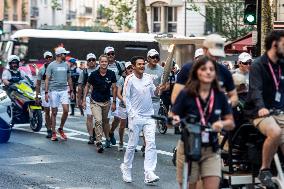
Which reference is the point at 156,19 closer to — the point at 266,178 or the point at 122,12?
the point at 122,12

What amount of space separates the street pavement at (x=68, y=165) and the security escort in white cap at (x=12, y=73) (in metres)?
1.36

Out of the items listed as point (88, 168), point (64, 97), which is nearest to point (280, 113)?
point (88, 168)

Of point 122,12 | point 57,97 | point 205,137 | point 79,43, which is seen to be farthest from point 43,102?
point 122,12

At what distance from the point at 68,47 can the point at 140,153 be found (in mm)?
26472

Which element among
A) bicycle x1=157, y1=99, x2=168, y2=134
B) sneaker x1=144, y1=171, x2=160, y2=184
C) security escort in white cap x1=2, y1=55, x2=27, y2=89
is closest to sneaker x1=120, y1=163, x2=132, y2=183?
sneaker x1=144, y1=171, x2=160, y2=184

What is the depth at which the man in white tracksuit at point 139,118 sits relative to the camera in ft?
40.2

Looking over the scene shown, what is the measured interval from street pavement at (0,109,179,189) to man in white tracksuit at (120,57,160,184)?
244 mm

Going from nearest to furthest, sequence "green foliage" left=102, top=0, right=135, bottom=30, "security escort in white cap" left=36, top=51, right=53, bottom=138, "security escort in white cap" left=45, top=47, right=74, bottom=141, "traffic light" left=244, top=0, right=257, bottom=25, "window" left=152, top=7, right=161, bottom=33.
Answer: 1. "security escort in white cap" left=45, top=47, right=74, bottom=141
2. "security escort in white cap" left=36, top=51, right=53, bottom=138
3. "traffic light" left=244, top=0, right=257, bottom=25
4. "green foliage" left=102, top=0, right=135, bottom=30
5. "window" left=152, top=7, right=161, bottom=33

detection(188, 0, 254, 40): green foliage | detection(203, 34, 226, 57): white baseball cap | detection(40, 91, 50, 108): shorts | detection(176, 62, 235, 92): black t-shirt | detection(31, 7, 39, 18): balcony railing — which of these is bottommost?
detection(40, 91, 50, 108): shorts

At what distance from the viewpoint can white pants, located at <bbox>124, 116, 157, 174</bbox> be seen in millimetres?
12236

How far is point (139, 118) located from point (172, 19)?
1815 inches

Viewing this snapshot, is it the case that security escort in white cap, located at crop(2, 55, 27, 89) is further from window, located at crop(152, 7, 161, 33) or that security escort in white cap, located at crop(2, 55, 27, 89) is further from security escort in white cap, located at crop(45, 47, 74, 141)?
window, located at crop(152, 7, 161, 33)

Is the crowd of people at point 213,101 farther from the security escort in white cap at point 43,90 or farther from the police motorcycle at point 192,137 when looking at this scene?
the security escort in white cap at point 43,90

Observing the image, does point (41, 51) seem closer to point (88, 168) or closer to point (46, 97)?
point (46, 97)
